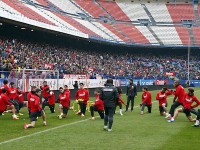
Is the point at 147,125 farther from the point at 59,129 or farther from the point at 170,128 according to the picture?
the point at 59,129

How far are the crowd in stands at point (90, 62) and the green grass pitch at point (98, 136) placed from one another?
14.8 m

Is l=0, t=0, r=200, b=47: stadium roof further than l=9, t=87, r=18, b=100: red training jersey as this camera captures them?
Yes

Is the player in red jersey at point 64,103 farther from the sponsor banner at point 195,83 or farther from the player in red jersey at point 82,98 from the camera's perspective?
the sponsor banner at point 195,83

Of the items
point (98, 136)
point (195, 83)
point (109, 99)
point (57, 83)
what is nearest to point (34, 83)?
point (57, 83)

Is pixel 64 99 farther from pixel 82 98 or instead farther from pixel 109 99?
pixel 109 99

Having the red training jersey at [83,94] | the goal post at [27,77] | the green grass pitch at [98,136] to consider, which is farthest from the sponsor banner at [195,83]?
the green grass pitch at [98,136]

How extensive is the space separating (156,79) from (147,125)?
49.6 m

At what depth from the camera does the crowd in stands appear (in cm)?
4094

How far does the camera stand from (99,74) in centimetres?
5722

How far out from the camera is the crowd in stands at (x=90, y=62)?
40938 mm

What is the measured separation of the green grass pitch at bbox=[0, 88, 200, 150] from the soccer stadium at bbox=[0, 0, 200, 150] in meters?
0.03

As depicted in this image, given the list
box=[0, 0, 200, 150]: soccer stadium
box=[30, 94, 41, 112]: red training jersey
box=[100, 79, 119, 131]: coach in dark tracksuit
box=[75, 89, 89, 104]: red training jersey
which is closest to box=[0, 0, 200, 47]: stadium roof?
box=[0, 0, 200, 150]: soccer stadium

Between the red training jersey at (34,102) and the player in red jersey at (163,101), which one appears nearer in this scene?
the red training jersey at (34,102)

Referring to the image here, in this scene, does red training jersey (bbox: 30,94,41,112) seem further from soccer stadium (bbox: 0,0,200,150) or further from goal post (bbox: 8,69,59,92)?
goal post (bbox: 8,69,59,92)
